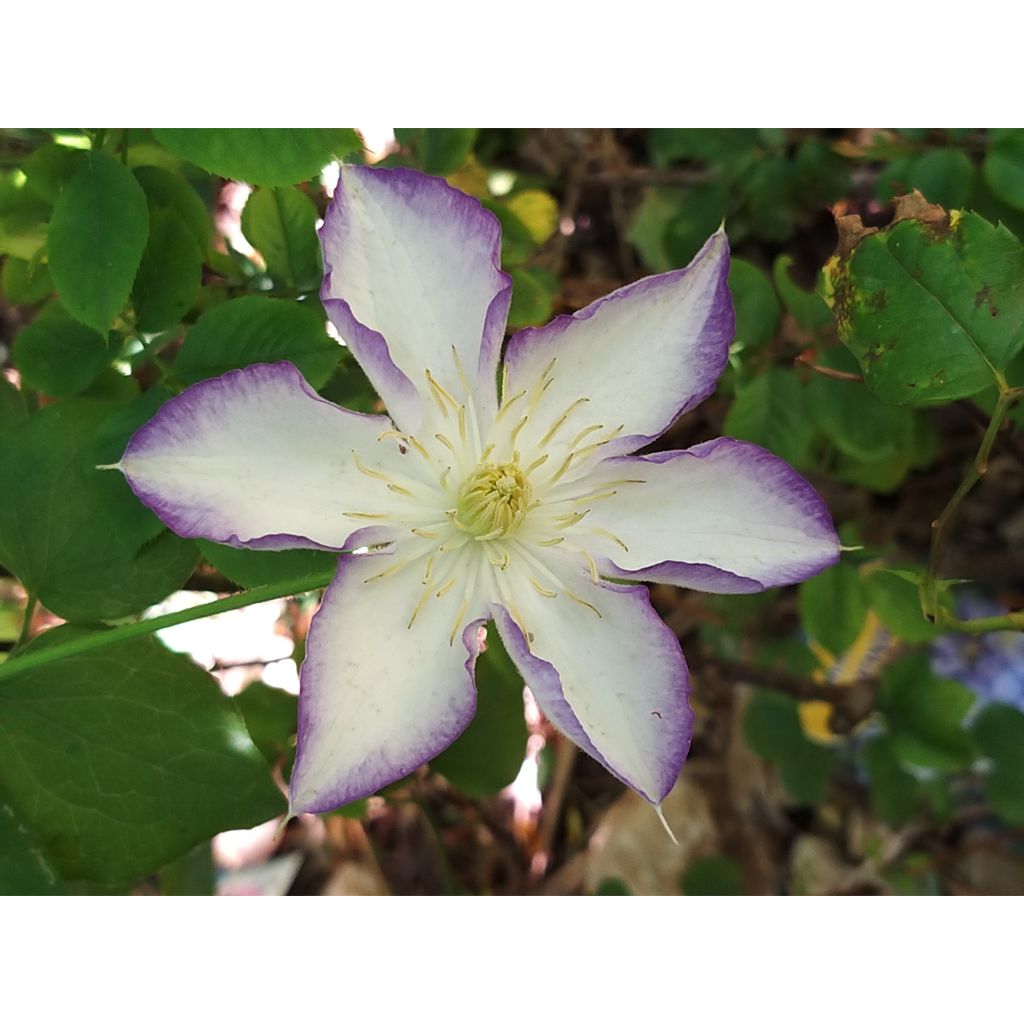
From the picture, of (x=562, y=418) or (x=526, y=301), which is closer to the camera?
(x=562, y=418)

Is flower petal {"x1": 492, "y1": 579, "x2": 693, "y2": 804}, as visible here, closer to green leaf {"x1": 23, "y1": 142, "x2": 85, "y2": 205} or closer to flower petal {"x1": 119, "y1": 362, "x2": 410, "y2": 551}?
flower petal {"x1": 119, "y1": 362, "x2": 410, "y2": 551}

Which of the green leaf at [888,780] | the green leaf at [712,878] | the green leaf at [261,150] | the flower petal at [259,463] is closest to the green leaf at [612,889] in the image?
the green leaf at [712,878]

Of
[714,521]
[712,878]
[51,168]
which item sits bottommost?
[712,878]

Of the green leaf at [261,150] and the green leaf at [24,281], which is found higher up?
the green leaf at [261,150]

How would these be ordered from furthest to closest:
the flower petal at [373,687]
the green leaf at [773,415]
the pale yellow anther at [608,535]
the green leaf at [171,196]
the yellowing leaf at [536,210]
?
the yellowing leaf at [536,210], the green leaf at [773,415], the green leaf at [171,196], the pale yellow anther at [608,535], the flower petal at [373,687]

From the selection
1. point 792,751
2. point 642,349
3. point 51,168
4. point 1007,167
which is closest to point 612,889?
point 792,751

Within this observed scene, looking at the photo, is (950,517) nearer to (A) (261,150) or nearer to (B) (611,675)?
(B) (611,675)

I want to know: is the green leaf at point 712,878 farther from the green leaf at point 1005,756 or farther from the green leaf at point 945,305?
the green leaf at point 945,305
